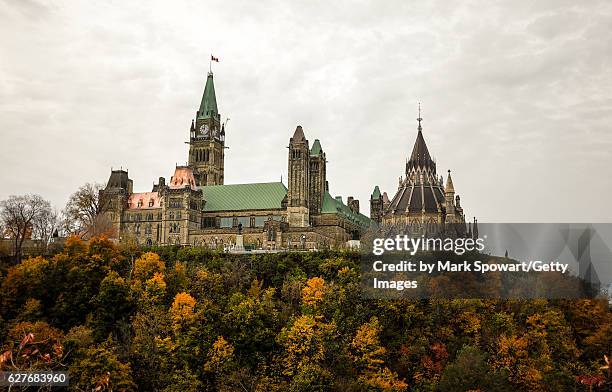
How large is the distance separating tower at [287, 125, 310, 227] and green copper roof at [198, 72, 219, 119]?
122 feet

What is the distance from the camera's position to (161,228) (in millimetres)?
106688

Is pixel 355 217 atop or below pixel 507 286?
atop

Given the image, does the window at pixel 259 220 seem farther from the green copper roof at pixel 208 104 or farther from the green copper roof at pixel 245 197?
the green copper roof at pixel 208 104

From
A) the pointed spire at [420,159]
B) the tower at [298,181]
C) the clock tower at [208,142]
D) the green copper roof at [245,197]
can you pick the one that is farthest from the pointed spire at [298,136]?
the clock tower at [208,142]

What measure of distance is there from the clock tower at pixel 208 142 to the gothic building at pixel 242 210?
51.7 feet

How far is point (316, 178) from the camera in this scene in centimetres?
10788

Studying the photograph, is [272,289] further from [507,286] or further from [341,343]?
[507,286]

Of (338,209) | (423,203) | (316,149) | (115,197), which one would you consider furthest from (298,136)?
(115,197)

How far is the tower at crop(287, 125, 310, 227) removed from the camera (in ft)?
331

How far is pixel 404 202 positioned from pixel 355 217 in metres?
21.7

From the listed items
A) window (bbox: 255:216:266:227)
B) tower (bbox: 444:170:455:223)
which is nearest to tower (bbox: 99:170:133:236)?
window (bbox: 255:216:266:227)

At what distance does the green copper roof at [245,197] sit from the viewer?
10788 centimetres

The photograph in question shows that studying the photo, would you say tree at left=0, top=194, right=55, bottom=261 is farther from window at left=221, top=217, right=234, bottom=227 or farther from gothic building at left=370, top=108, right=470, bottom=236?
gothic building at left=370, top=108, right=470, bottom=236

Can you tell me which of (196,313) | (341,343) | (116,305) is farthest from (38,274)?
(341,343)
